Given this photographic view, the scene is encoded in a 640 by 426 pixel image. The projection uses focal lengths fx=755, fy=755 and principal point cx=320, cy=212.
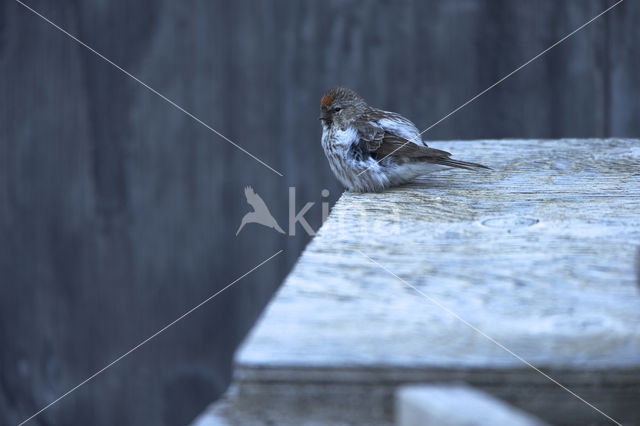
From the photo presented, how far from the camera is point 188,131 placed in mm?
4090

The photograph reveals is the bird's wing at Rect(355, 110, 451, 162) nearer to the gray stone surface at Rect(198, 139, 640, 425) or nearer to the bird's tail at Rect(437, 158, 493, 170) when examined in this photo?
the bird's tail at Rect(437, 158, 493, 170)

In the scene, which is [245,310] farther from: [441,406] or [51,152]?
[441,406]

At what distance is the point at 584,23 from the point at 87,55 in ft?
8.70

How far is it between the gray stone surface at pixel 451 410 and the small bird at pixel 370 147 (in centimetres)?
236

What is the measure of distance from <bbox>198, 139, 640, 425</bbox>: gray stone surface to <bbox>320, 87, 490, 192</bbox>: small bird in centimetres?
89

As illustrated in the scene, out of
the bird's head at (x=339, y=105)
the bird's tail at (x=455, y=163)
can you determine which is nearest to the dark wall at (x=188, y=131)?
the bird's head at (x=339, y=105)

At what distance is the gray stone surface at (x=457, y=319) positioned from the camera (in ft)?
3.58

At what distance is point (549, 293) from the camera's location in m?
1.41

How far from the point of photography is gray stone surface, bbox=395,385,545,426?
65 cm

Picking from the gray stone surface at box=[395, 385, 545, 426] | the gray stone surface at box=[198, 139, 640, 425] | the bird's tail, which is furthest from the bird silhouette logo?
the gray stone surface at box=[395, 385, 545, 426]

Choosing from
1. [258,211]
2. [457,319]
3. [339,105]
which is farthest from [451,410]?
[258,211]

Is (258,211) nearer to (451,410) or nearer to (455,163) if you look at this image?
(455,163)

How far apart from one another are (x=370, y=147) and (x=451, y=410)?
2763 millimetres

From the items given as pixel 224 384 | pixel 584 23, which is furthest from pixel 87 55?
pixel 584 23
